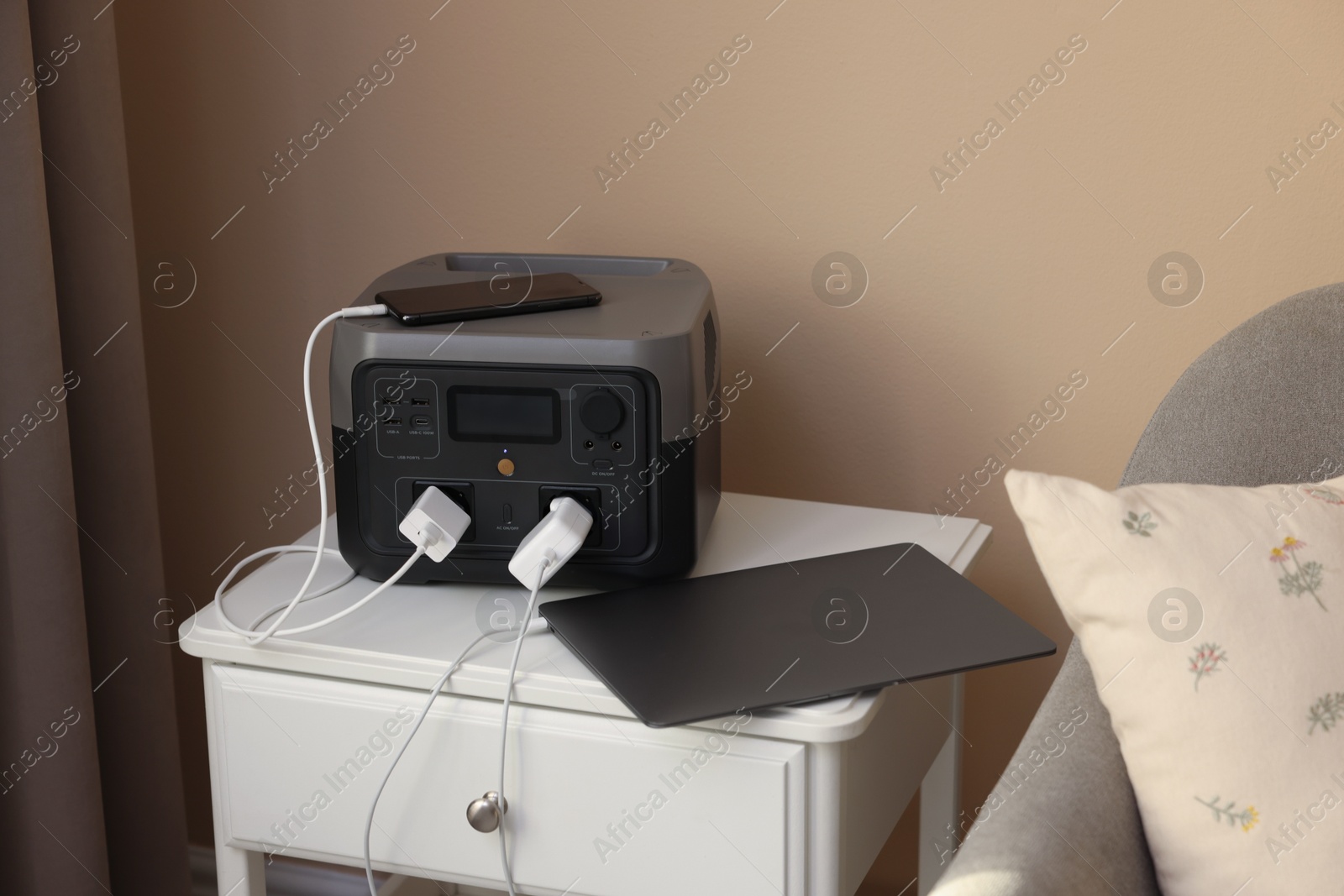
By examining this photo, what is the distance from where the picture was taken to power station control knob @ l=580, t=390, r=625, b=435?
865mm

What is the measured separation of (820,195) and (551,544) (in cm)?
49

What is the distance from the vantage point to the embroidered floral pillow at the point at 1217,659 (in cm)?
66

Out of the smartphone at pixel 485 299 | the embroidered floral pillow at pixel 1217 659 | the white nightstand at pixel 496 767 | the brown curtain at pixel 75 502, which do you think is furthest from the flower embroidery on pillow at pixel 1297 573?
the brown curtain at pixel 75 502

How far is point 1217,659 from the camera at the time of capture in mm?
678

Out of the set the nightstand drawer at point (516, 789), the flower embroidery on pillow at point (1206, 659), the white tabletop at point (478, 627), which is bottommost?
the nightstand drawer at point (516, 789)

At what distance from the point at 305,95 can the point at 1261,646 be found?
→ 1.06 m

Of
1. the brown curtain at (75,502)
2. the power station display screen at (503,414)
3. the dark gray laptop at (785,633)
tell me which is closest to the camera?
the dark gray laptop at (785,633)

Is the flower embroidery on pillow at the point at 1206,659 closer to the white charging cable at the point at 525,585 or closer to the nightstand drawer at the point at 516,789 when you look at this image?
the nightstand drawer at the point at 516,789

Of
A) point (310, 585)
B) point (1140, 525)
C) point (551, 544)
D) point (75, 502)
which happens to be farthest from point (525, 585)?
point (75, 502)

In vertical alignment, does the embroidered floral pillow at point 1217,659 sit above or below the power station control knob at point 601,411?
below

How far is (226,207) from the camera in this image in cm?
136

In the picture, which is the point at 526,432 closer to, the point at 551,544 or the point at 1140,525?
the point at 551,544

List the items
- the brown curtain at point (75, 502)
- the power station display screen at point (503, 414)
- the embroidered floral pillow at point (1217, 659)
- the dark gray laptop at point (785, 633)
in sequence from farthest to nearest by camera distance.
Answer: the brown curtain at point (75, 502) < the power station display screen at point (503, 414) < the dark gray laptop at point (785, 633) < the embroidered floral pillow at point (1217, 659)

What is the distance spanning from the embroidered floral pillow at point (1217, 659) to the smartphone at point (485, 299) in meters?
0.39
